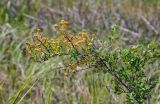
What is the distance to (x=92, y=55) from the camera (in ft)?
6.39

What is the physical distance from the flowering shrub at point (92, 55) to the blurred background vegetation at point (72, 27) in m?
0.57

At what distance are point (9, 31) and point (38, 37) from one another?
1789 millimetres

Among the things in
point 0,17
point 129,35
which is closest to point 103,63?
point 129,35

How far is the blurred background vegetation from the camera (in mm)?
2918

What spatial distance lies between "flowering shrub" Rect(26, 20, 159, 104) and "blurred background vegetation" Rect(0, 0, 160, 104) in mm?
566

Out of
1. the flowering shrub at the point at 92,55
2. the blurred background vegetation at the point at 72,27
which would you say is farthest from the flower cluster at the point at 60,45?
the blurred background vegetation at the point at 72,27

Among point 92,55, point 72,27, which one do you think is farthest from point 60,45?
point 72,27

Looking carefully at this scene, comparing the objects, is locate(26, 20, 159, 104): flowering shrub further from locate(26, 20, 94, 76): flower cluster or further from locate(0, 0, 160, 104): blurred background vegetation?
locate(0, 0, 160, 104): blurred background vegetation

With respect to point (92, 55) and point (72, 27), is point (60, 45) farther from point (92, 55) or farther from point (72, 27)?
point (72, 27)

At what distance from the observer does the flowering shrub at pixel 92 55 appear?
6.24 ft

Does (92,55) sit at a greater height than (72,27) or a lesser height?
lesser

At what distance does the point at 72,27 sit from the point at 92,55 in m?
1.89

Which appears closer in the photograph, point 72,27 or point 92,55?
point 92,55

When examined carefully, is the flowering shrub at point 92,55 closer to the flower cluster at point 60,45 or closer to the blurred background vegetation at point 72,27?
the flower cluster at point 60,45
